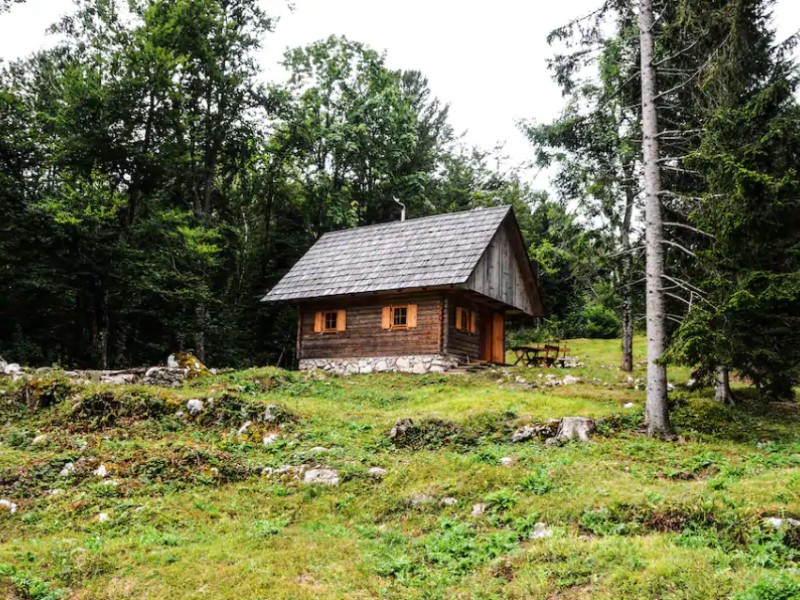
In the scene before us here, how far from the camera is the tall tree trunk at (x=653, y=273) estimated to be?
11.4 metres

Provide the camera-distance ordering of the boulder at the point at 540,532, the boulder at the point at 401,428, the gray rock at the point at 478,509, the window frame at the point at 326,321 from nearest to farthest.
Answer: the boulder at the point at 540,532, the gray rock at the point at 478,509, the boulder at the point at 401,428, the window frame at the point at 326,321

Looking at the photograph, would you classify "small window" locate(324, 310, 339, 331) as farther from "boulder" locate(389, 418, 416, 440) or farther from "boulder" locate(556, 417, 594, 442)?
"boulder" locate(556, 417, 594, 442)

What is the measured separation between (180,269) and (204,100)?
893cm

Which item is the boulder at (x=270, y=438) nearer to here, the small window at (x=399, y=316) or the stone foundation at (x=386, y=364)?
the stone foundation at (x=386, y=364)

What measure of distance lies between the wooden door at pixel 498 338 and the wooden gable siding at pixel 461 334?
1408 mm

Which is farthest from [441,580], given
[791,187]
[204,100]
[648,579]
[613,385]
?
[204,100]

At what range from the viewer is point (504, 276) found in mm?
24734

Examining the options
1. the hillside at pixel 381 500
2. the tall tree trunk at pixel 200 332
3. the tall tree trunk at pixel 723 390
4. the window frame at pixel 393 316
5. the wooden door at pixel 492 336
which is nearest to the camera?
the hillside at pixel 381 500

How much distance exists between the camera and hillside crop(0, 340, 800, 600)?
5996 mm

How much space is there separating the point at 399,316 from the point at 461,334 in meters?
2.48

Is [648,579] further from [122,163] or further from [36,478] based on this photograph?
[122,163]

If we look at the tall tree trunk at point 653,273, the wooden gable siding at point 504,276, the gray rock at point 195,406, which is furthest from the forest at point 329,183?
the gray rock at point 195,406

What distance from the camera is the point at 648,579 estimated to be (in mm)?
5430

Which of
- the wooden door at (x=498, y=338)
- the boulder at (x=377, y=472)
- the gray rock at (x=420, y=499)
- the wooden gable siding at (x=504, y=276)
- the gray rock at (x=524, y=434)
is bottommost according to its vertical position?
the gray rock at (x=420, y=499)
